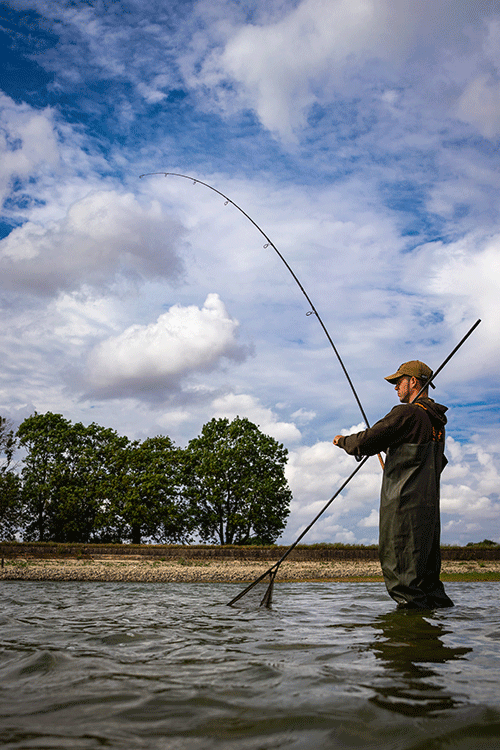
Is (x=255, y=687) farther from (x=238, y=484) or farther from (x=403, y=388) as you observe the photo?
(x=238, y=484)

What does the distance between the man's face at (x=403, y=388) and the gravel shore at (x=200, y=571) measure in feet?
65.5

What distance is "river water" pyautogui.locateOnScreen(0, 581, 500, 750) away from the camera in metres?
1.95

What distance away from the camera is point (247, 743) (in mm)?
1867

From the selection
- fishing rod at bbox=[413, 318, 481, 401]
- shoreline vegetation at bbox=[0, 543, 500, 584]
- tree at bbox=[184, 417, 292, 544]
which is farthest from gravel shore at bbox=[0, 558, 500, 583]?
fishing rod at bbox=[413, 318, 481, 401]

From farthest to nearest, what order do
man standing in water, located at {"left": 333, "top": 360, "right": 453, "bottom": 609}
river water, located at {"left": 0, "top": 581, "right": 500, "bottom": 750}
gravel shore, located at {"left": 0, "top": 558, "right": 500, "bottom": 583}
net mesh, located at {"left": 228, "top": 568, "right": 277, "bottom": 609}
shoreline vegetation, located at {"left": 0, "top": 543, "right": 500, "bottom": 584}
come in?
shoreline vegetation, located at {"left": 0, "top": 543, "right": 500, "bottom": 584} → gravel shore, located at {"left": 0, "top": 558, "right": 500, "bottom": 583} → net mesh, located at {"left": 228, "top": 568, "right": 277, "bottom": 609} → man standing in water, located at {"left": 333, "top": 360, "right": 453, "bottom": 609} → river water, located at {"left": 0, "top": 581, "right": 500, "bottom": 750}

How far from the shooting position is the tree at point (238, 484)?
4288cm

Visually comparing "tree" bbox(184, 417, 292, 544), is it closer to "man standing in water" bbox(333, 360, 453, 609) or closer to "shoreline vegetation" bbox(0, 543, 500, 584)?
"shoreline vegetation" bbox(0, 543, 500, 584)

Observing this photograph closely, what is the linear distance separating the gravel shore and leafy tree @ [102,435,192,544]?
1231 centimetres

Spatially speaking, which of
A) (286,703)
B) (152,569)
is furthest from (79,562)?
(286,703)

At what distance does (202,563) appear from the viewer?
3103 cm

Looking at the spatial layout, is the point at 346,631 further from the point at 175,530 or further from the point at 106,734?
the point at 175,530

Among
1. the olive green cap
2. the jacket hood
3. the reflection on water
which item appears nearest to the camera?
the reflection on water

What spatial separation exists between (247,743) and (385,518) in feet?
12.5

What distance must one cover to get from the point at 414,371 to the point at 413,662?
3457 mm
